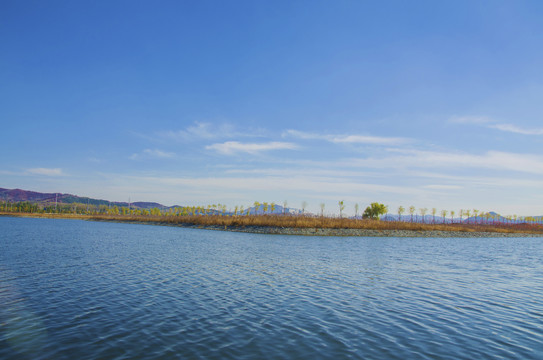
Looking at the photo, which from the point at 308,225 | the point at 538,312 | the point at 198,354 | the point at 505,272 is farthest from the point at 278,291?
the point at 308,225

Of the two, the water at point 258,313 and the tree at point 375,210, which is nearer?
the water at point 258,313

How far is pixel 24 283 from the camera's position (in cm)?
1712

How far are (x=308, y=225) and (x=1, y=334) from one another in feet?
230

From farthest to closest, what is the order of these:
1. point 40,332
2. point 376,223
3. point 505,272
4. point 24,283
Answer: point 376,223, point 505,272, point 24,283, point 40,332

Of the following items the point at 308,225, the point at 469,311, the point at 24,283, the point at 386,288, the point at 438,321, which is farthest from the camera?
the point at 308,225

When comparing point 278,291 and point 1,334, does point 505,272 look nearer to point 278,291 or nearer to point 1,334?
point 278,291

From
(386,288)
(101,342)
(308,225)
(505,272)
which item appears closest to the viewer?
(101,342)

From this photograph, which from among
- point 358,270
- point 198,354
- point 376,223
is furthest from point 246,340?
point 376,223

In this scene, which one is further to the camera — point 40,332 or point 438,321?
point 438,321

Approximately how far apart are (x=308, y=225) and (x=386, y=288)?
5887cm

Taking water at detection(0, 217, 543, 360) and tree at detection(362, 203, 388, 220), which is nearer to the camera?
water at detection(0, 217, 543, 360)

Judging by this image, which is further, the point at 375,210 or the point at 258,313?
the point at 375,210

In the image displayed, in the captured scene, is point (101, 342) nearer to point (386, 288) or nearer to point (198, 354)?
point (198, 354)

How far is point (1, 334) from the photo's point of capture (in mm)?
10148
